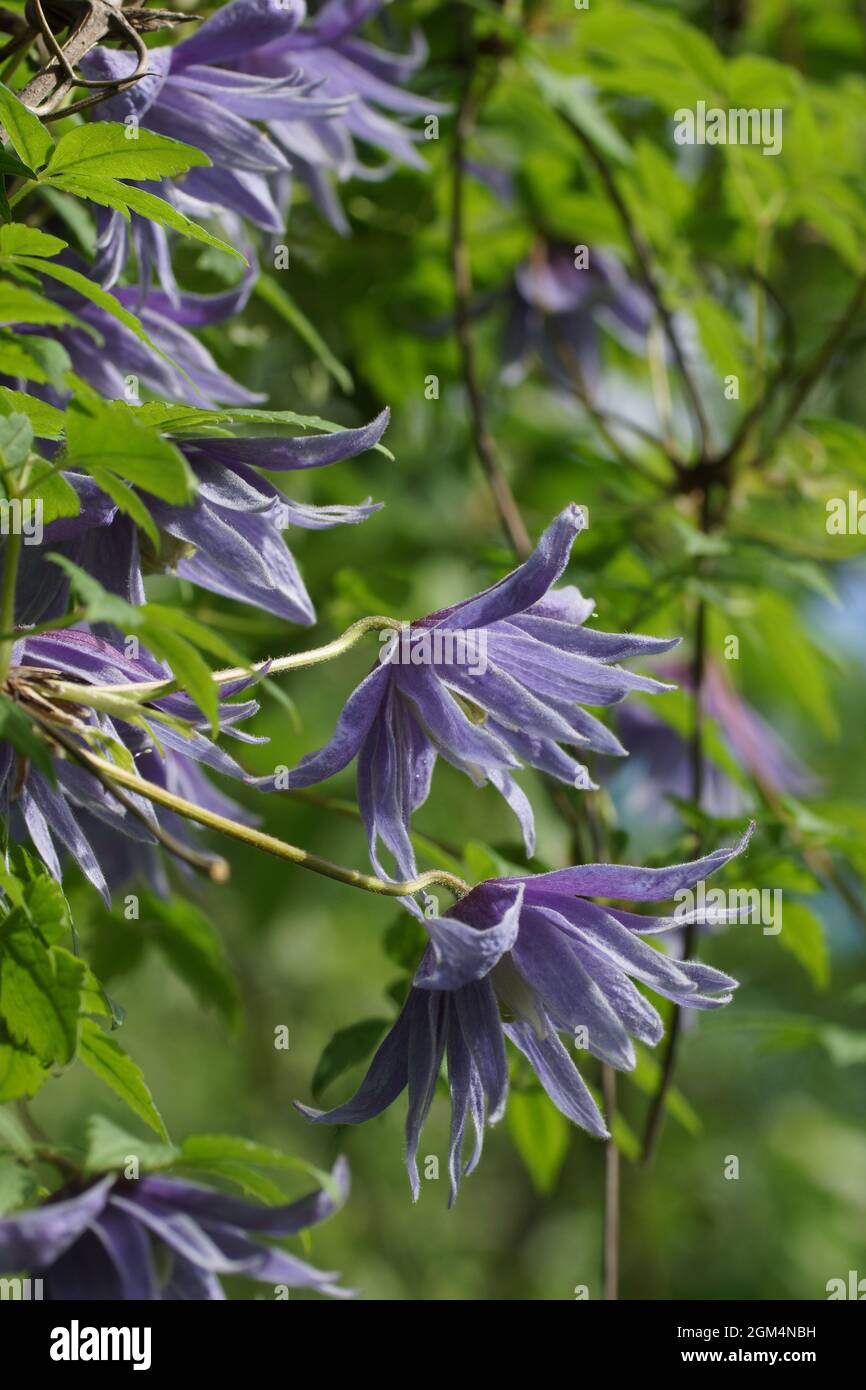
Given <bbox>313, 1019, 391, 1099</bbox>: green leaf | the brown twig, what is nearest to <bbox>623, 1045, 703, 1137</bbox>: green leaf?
<bbox>313, 1019, 391, 1099</bbox>: green leaf

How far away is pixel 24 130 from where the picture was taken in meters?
0.69

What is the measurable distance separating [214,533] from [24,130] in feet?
0.68

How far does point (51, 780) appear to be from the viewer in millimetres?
620

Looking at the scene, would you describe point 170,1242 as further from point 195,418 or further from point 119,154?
point 119,154

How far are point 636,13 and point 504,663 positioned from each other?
928 mm

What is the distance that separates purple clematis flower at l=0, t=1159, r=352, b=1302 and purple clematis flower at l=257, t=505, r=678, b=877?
17 cm

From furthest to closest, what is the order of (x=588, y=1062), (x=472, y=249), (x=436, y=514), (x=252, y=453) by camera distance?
(x=436, y=514), (x=472, y=249), (x=588, y=1062), (x=252, y=453)

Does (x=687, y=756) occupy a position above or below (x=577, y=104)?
below

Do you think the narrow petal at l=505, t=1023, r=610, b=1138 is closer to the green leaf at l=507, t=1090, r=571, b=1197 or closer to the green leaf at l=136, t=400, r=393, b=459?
the green leaf at l=136, t=400, r=393, b=459

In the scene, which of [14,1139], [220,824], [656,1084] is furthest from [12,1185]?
[656,1084]

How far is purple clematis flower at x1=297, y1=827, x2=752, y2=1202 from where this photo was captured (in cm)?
72
